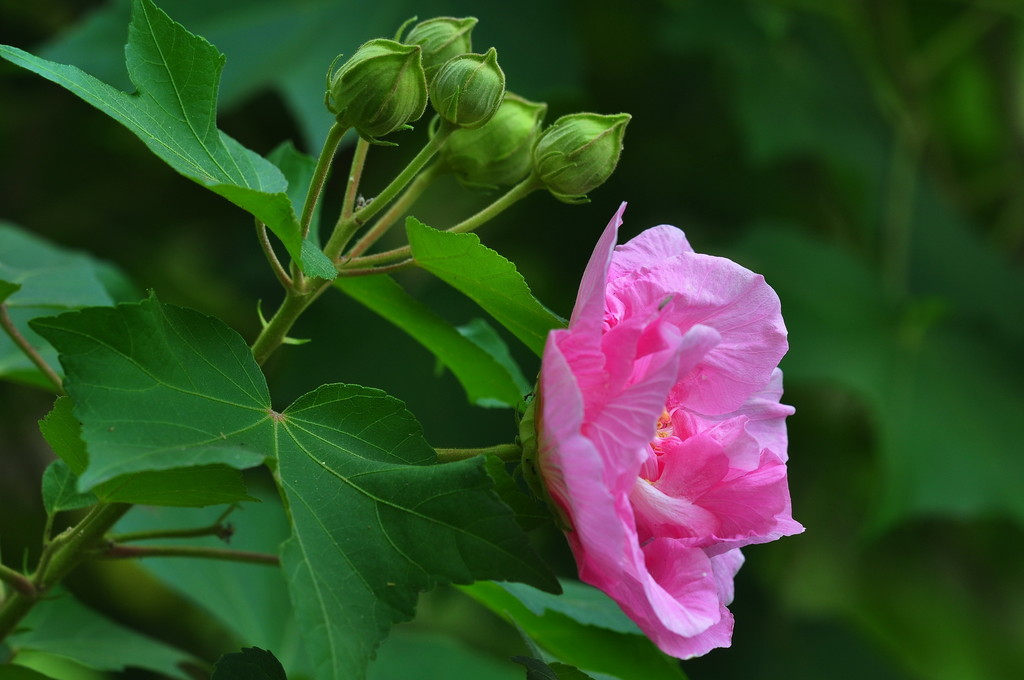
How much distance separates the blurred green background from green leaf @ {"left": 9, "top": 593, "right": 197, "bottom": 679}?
58 cm

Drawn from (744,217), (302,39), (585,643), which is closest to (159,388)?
(585,643)

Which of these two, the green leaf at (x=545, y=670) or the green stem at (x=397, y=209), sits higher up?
the green stem at (x=397, y=209)

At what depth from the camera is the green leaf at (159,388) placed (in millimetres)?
451

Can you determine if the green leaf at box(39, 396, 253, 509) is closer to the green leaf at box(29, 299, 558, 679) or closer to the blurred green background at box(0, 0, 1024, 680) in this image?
the green leaf at box(29, 299, 558, 679)

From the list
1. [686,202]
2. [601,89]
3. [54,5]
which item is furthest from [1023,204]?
[54,5]

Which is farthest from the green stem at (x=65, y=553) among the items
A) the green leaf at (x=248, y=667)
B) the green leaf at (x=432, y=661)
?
the green leaf at (x=432, y=661)

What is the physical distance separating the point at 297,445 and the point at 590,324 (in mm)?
155

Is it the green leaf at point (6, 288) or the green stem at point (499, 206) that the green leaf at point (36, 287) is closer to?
the green leaf at point (6, 288)

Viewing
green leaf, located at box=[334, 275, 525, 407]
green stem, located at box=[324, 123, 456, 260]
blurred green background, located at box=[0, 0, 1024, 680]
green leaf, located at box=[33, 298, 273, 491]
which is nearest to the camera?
green leaf, located at box=[33, 298, 273, 491]

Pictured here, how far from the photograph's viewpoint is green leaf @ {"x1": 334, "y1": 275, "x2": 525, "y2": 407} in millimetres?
672

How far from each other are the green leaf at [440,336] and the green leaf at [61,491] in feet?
0.64

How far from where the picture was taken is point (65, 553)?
60 cm

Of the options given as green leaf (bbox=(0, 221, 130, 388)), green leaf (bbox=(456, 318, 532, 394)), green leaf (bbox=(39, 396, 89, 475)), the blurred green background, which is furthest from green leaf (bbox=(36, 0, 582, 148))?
green leaf (bbox=(39, 396, 89, 475))

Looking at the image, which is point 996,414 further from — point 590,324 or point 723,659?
point 590,324
